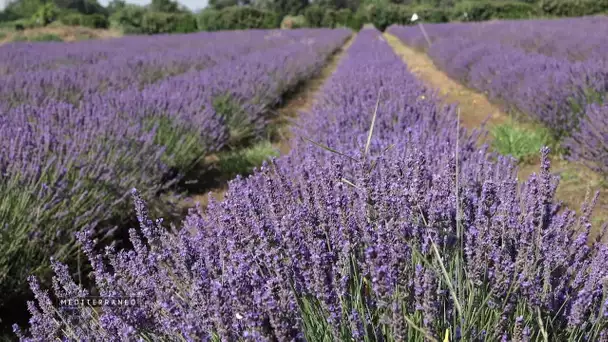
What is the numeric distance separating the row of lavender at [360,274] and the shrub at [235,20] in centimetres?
3254

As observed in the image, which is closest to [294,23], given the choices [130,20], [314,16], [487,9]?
[314,16]

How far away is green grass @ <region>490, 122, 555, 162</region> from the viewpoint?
180 inches

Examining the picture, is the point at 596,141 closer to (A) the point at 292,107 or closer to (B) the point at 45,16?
(A) the point at 292,107

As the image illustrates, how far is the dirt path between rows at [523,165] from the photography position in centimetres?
357

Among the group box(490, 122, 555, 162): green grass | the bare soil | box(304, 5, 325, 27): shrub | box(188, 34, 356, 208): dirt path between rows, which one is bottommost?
box(188, 34, 356, 208): dirt path between rows

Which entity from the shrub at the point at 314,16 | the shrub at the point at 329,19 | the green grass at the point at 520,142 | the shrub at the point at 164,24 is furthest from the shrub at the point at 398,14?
the green grass at the point at 520,142

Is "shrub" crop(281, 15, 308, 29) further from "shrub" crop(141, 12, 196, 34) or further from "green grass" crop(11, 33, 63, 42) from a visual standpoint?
"green grass" crop(11, 33, 63, 42)

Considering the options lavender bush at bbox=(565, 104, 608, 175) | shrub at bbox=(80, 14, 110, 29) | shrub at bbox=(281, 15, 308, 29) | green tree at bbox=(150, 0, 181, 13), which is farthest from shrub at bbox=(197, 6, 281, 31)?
lavender bush at bbox=(565, 104, 608, 175)

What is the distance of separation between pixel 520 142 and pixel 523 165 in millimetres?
221

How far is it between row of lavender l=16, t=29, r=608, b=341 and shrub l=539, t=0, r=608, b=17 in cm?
3204

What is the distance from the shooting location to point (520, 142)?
183 inches

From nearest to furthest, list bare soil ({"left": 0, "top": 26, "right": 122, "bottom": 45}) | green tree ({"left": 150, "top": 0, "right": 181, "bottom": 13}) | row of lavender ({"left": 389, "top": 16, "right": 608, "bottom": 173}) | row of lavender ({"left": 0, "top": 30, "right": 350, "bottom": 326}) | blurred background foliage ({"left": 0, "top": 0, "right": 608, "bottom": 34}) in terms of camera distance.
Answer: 1. row of lavender ({"left": 0, "top": 30, "right": 350, "bottom": 326})
2. row of lavender ({"left": 389, "top": 16, "right": 608, "bottom": 173})
3. bare soil ({"left": 0, "top": 26, "right": 122, "bottom": 45})
4. blurred background foliage ({"left": 0, "top": 0, "right": 608, "bottom": 34})
5. green tree ({"left": 150, "top": 0, "right": 181, "bottom": 13})

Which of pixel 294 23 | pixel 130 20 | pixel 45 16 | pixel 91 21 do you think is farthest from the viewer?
pixel 45 16

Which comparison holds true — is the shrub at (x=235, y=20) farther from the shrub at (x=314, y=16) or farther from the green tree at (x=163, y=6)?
the green tree at (x=163, y=6)
